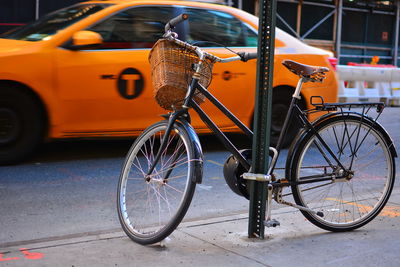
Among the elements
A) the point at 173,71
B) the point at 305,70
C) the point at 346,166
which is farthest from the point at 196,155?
the point at 346,166

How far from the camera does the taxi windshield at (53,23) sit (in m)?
6.48

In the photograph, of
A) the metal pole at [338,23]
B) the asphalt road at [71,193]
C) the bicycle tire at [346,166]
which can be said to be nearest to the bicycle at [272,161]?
the bicycle tire at [346,166]

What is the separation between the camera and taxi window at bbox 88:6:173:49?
656cm

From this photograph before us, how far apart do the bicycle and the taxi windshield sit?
2.93 m

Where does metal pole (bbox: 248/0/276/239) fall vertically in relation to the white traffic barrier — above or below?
above

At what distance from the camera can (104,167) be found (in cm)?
633

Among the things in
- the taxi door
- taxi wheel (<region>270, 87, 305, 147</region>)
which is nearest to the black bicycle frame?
the taxi door

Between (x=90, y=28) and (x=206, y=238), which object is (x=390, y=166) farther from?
(x=90, y=28)

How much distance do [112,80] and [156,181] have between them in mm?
2949

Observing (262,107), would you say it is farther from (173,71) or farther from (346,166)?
(346,166)

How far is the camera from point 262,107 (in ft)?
11.9

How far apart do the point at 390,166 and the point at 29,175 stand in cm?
350

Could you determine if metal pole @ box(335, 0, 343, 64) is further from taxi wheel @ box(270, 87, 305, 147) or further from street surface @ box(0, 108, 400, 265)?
street surface @ box(0, 108, 400, 265)

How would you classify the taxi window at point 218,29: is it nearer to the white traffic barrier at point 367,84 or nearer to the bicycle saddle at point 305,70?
the bicycle saddle at point 305,70
